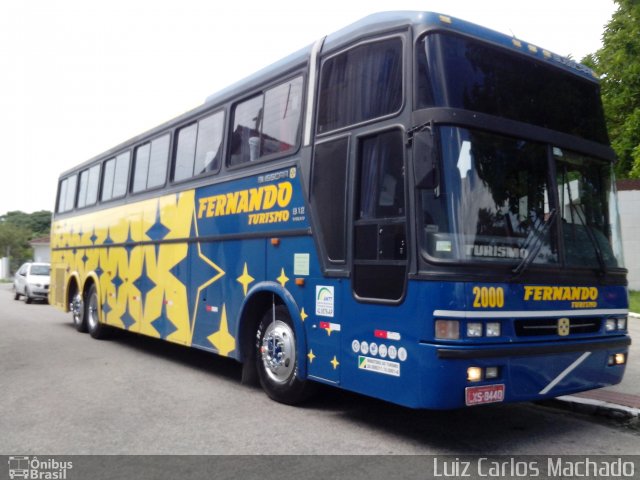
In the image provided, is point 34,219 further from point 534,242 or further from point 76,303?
point 534,242

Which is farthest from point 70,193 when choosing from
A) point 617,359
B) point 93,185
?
point 617,359

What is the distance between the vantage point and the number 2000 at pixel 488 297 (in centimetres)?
486

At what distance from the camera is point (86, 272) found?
12.8 m

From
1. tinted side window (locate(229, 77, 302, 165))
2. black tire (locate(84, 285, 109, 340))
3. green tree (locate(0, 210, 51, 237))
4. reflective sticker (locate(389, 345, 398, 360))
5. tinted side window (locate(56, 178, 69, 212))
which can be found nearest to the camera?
reflective sticker (locate(389, 345, 398, 360))

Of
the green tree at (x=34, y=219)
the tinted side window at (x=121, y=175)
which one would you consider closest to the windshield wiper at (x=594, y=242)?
the tinted side window at (x=121, y=175)

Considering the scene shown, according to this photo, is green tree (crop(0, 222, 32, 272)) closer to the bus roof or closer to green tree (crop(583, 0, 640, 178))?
green tree (crop(583, 0, 640, 178))

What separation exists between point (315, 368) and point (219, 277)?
2.28 m

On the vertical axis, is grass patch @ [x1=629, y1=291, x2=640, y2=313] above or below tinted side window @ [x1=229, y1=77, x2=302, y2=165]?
below

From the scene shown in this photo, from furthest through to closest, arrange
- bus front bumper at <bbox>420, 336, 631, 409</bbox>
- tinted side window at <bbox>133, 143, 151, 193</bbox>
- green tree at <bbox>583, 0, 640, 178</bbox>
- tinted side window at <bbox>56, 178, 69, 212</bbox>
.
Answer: green tree at <bbox>583, 0, 640, 178</bbox>, tinted side window at <bbox>56, 178, 69, 212</bbox>, tinted side window at <bbox>133, 143, 151, 193</bbox>, bus front bumper at <bbox>420, 336, 631, 409</bbox>

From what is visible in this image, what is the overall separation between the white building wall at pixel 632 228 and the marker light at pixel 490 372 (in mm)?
17844

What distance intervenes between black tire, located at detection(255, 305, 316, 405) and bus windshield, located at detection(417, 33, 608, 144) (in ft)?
9.12

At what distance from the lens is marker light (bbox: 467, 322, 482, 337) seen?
4.83m

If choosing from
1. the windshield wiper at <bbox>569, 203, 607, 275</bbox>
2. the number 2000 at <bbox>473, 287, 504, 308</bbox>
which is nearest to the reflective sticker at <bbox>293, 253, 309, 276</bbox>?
the number 2000 at <bbox>473, 287, 504, 308</bbox>

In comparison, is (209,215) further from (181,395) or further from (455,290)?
(455,290)
